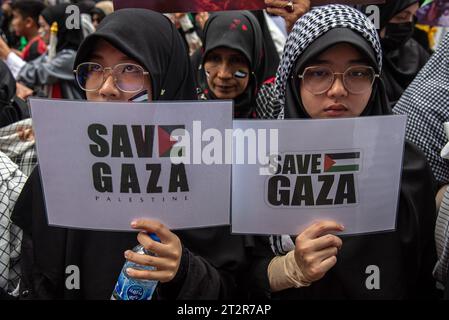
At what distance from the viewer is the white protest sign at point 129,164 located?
170 cm

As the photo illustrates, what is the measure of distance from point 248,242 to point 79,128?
0.71 meters

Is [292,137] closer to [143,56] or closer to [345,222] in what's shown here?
[345,222]

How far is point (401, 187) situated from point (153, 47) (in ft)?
3.18

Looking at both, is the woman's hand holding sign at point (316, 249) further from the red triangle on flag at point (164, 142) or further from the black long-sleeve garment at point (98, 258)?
the red triangle on flag at point (164, 142)

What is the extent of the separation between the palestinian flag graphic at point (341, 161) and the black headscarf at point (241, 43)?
195 centimetres

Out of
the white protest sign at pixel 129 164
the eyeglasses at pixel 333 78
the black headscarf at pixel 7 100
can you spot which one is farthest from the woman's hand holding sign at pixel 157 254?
the black headscarf at pixel 7 100

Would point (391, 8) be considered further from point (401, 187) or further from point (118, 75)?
point (118, 75)

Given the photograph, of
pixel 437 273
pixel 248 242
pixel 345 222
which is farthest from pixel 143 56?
pixel 437 273

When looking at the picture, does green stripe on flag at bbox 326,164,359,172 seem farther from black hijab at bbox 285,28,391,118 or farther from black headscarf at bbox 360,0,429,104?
black headscarf at bbox 360,0,429,104

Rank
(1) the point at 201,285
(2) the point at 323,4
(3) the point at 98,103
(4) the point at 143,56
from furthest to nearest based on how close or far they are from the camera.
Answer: (2) the point at 323,4
(4) the point at 143,56
(1) the point at 201,285
(3) the point at 98,103

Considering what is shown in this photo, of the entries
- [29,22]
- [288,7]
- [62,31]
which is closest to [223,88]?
[288,7]

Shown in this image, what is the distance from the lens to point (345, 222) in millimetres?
1791

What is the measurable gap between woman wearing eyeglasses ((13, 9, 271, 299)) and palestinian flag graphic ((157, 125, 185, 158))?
36cm

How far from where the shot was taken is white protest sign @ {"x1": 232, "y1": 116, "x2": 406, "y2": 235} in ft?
5.73
